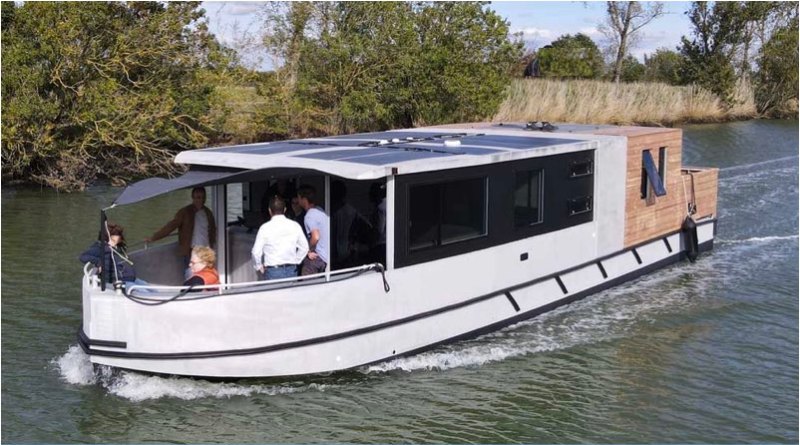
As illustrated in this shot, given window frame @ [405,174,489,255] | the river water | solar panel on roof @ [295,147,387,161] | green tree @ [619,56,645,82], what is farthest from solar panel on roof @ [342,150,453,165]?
green tree @ [619,56,645,82]

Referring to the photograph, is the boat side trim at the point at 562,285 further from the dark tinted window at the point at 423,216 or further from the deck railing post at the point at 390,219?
the deck railing post at the point at 390,219

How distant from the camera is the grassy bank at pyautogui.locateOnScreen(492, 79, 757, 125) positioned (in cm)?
3325

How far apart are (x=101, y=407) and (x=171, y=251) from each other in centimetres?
237

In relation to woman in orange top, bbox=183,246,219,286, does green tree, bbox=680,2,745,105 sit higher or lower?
higher

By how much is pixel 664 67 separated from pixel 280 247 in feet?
164

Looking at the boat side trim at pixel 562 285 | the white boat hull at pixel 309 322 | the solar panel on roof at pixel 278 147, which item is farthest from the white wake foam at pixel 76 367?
the boat side trim at pixel 562 285

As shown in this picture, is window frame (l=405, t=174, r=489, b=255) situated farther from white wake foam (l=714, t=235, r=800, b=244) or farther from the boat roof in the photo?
white wake foam (l=714, t=235, r=800, b=244)

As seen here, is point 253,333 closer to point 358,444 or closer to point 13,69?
point 358,444

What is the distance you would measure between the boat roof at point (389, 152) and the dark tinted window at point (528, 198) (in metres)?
0.29

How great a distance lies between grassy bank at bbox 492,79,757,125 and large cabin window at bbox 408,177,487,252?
67.6 ft

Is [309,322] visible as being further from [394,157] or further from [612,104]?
[612,104]

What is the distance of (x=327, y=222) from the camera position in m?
10.1

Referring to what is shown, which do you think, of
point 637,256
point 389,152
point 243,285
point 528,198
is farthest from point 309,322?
point 637,256

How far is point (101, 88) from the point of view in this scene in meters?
22.9
